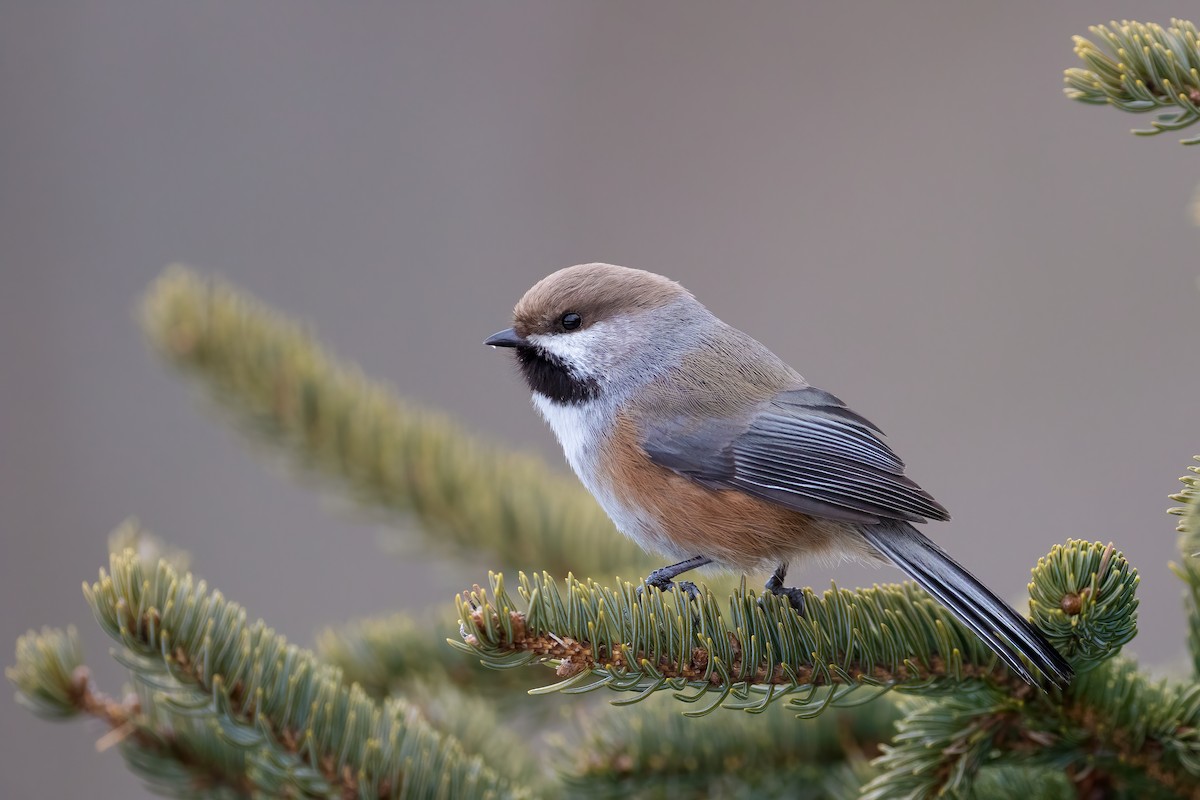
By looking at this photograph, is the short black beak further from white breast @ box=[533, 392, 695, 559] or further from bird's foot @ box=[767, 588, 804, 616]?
bird's foot @ box=[767, 588, 804, 616]

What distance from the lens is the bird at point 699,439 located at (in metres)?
2.16

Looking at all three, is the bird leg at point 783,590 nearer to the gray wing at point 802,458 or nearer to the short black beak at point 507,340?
the gray wing at point 802,458

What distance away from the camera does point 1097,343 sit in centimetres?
509

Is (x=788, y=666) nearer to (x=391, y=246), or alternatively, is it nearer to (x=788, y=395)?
(x=788, y=395)

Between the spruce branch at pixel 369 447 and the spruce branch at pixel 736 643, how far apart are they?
38.8 inches

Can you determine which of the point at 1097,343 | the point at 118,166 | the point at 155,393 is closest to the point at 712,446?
the point at 1097,343

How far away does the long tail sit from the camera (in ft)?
4.87

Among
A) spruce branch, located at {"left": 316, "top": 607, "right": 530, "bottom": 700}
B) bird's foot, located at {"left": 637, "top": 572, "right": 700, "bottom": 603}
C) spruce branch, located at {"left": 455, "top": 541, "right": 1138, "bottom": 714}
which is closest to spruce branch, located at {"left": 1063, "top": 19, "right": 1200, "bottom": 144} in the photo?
spruce branch, located at {"left": 455, "top": 541, "right": 1138, "bottom": 714}

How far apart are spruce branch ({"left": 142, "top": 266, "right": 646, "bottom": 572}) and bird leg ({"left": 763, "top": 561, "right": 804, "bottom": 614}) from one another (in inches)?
19.9

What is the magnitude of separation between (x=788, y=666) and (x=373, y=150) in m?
4.79

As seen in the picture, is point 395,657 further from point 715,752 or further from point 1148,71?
point 1148,71

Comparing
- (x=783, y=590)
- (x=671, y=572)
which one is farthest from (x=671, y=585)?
(x=783, y=590)

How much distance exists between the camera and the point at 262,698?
165cm

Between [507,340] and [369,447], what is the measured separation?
43 centimetres
